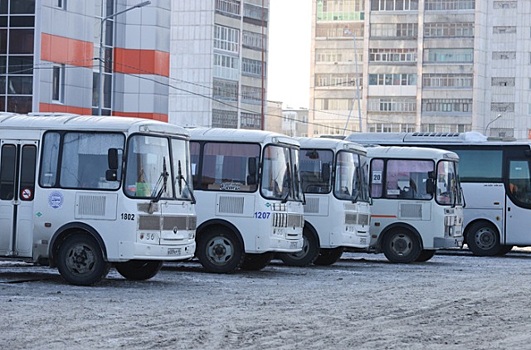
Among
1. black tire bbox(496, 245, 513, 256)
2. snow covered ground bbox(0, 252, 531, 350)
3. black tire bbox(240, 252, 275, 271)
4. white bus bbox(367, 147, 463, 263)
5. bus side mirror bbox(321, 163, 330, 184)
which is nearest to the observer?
snow covered ground bbox(0, 252, 531, 350)

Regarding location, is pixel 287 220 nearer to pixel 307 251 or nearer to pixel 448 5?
pixel 307 251

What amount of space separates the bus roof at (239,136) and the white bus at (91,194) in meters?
3.80

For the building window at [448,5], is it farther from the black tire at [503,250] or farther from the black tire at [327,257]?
the black tire at [327,257]

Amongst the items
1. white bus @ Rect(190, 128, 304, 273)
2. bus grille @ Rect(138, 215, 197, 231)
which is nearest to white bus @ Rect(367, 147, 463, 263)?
white bus @ Rect(190, 128, 304, 273)

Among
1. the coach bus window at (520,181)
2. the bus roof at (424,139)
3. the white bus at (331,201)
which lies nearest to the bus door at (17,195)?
the white bus at (331,201)

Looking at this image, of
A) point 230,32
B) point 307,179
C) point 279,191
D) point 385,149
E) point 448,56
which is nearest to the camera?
point 279,191

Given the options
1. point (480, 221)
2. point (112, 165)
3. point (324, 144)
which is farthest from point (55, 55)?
point (112, 165)

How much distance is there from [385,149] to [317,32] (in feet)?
301

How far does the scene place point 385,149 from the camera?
34.0 m

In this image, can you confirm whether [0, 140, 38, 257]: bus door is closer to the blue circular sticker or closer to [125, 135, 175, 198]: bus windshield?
the blue circular sticker

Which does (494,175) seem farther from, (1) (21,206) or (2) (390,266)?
(1) (21,206)

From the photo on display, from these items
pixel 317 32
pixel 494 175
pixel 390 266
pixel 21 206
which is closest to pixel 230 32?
pixel 317 32

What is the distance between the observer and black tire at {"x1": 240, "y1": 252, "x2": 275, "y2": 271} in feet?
87.2

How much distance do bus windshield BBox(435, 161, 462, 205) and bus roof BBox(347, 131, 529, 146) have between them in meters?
4.57
